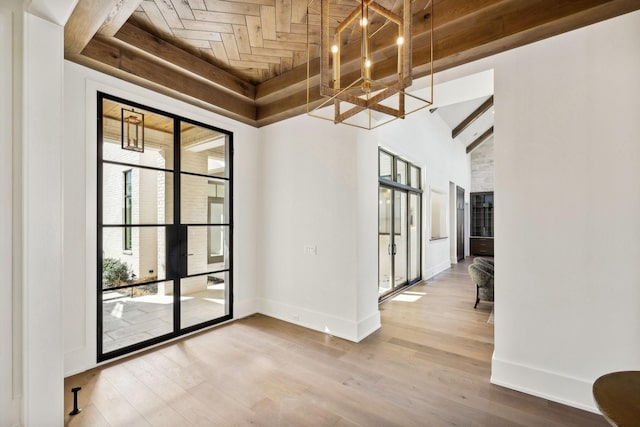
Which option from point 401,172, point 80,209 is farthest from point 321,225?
point 401,172

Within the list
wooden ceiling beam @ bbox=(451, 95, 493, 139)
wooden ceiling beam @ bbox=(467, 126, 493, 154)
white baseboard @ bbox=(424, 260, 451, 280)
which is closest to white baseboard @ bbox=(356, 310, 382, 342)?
white baseboard @ bbox=(424, 260, 451, 280)

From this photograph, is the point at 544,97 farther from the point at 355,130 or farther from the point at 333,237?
the point at 333,237

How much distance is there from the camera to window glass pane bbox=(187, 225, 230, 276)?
3.77 m

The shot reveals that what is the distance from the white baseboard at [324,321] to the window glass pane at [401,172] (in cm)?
318

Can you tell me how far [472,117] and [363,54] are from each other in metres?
9.09

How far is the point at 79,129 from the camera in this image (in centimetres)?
278

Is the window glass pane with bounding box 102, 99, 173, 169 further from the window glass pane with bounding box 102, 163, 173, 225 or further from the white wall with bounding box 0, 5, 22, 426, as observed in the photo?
the white wall with bounding box 0, 5, 22, 426

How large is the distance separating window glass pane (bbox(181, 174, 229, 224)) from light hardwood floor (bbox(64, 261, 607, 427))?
1.52 metres

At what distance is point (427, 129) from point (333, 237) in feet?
16.0

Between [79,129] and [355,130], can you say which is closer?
[79,129]

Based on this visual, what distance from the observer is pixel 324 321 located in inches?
149

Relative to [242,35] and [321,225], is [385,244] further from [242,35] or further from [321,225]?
[242,35]

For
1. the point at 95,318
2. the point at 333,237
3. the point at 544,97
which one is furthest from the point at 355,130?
the point at 95,318


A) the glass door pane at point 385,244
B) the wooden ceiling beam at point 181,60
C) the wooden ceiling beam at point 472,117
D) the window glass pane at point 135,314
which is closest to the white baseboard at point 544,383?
the glass door pane at point 385,244
